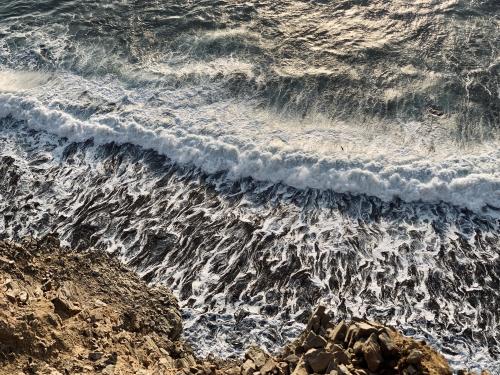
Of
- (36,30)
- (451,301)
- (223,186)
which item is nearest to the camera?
(451,301)

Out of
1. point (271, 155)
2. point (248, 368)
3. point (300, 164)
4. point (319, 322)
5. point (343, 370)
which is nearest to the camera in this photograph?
point (343, 370)

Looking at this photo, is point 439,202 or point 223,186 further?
point 223,186

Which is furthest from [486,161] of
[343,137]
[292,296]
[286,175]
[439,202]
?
[292,296]

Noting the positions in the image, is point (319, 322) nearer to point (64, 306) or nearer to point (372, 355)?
point (372, 355)

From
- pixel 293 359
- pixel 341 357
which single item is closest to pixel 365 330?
pixel 341 357

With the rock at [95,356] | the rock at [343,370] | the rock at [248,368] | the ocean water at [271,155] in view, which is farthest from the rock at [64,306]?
the rock at [343,370]

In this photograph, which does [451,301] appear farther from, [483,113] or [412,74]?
[412,74]
